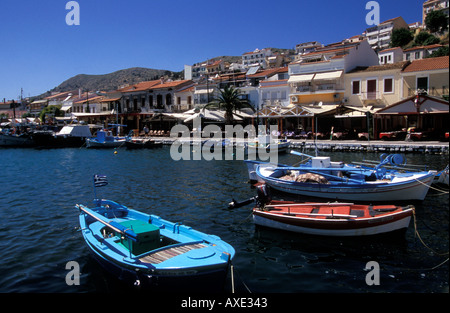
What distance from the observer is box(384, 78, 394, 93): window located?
38.4m

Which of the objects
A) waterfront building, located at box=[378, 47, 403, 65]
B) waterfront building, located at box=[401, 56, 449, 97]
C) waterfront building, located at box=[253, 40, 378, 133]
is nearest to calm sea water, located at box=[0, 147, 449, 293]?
waterfront building, located at box=[401, 56, 449, 97]

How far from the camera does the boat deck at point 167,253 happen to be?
825 cm

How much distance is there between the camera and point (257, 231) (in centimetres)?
1308

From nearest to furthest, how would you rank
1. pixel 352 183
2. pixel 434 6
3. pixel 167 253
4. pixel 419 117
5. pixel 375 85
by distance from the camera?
pixel 167 253 < pixel 352 183 < pixel 419 117 < pixel 375 85 < pixel 434 6

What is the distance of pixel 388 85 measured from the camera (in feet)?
127

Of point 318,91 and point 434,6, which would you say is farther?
point 434,6

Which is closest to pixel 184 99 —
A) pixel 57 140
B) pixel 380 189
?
pixel 57 140

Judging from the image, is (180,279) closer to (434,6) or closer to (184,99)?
(184,99)

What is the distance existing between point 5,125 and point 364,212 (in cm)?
8519

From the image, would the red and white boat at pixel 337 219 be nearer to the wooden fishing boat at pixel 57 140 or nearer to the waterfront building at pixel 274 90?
the waterfront building at pixel 274 90

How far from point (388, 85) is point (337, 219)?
105 ft

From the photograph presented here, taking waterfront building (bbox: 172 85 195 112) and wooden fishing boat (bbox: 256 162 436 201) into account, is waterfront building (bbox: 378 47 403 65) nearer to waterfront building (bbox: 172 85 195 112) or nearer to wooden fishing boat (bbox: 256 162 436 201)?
waterfront building (bbox: 172 85 195 112)
